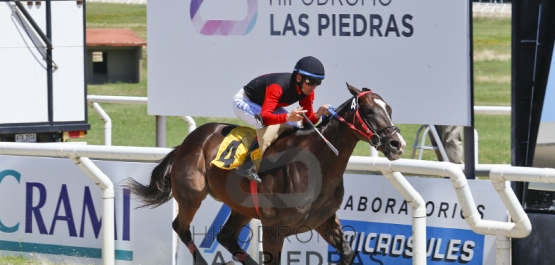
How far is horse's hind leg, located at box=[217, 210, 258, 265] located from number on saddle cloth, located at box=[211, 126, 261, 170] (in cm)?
53

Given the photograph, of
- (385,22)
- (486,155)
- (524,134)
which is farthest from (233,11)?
(486,155)

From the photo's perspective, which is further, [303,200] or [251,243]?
[251,243]

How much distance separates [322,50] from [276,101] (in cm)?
143

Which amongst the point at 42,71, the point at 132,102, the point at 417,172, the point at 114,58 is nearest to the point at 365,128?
the point at 417,172

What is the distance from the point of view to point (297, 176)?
676 cm

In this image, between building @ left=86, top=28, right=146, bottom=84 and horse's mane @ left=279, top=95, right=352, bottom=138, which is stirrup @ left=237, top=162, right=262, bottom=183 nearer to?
horse's mane @ left=279, top=95, right=352, bottom=138

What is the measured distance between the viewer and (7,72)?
38.1 feet

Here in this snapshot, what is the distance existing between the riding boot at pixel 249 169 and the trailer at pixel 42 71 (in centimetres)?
532

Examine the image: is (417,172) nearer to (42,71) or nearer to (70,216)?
(70,216)

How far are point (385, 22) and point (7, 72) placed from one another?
5.40m

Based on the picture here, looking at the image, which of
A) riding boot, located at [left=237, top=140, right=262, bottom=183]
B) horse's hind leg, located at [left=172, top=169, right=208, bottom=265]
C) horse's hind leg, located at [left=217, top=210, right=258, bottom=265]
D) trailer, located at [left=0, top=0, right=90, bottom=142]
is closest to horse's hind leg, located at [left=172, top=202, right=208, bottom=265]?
horse's hind leg, located at [left=172, top=169, right=208, bottom=265]

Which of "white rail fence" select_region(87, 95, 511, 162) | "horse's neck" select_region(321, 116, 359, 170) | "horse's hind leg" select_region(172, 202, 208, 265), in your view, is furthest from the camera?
"white rail fence" select_region(87, 95, 511, 162)

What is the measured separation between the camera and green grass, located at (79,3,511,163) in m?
15.9

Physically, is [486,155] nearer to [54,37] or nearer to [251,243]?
[54,37]
